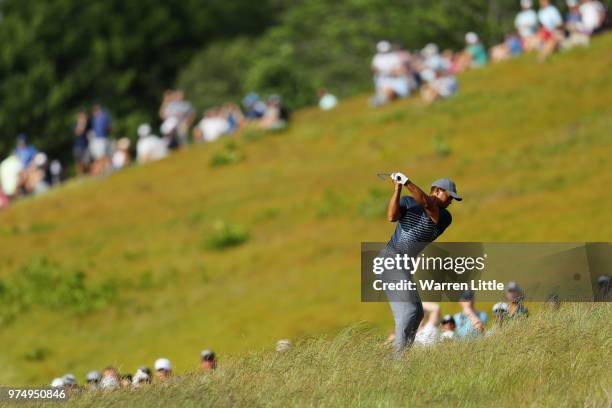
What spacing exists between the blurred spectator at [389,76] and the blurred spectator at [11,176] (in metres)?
9.70

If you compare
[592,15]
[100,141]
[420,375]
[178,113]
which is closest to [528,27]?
[592,15]

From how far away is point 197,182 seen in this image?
1405 inches

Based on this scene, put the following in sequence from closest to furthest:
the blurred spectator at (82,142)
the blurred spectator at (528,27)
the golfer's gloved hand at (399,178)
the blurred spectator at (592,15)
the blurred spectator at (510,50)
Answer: the golfer's gloved hand at (399,178), the blurred spectator at (592,15), the blurred spectator at (528,27), the blurred spectator at (82,142), the blurred spectator at (510,50)

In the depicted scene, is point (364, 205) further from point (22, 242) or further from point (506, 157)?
point (22, 242)

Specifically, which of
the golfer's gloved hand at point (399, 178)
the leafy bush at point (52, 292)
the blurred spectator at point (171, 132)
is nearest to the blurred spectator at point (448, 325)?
the golfer's gloved hand at point (399, 178)

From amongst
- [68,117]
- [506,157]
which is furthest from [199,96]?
[506,157]

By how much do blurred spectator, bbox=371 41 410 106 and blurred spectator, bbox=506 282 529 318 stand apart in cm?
2332

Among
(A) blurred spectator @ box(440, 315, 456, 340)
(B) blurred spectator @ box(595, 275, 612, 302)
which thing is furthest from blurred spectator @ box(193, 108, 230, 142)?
(B) blurred spectator @ box(595, 275, 612, 302)

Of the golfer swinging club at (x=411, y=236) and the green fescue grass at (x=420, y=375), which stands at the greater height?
the golfer swinging club at (x=411, y=236)

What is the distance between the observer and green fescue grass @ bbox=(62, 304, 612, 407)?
11.2m

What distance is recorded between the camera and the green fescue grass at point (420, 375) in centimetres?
1120

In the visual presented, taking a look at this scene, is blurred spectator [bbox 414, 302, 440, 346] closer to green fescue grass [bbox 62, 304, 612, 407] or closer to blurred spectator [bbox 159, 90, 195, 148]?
green fescue grass [bbox 62, 304, 612, 407]

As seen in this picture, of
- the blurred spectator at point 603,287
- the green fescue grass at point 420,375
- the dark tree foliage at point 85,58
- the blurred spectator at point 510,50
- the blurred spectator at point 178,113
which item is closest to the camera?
the green fescue grass at point 420,375

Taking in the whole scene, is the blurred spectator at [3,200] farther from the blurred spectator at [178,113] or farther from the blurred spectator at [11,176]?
Result: the blurred spectator at [178,113]
